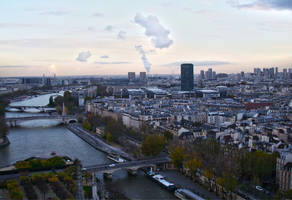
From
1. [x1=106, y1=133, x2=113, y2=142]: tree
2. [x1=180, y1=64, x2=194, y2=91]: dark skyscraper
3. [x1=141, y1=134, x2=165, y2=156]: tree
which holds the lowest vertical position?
[x1=106, y1=133, x2=113, y2=142]: tree

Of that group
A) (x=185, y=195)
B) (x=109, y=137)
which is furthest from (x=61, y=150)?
(x=185, y=195)

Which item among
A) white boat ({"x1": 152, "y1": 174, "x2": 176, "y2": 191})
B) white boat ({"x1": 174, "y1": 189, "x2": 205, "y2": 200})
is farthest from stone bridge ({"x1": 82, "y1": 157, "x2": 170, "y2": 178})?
white boat ({"x1": 174, "y1": 189, "x2": 205, "y2": 200})

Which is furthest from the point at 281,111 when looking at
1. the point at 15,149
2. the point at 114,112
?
the point at 15,149

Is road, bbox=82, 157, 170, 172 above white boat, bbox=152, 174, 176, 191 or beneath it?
above

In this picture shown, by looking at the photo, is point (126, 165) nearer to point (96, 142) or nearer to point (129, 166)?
point (129, 166)

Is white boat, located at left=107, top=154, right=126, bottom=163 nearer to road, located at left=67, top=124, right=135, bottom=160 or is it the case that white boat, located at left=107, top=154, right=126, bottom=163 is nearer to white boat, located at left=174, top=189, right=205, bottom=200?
road, located at left=67, top=124, right=135, bottom=160

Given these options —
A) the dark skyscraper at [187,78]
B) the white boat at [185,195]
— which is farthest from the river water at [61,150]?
the dark skyscraper at [187,78]
